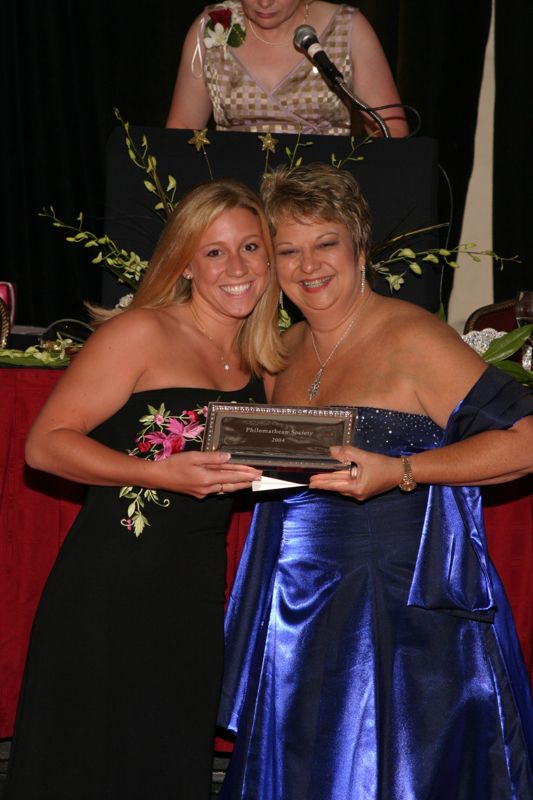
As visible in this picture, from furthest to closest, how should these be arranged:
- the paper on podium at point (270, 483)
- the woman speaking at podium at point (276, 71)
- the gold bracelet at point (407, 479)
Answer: the woman speaking at podium at point (276, 71) → the gold bracelet at point (407, 479) → the paper on podium at point (270, 483)

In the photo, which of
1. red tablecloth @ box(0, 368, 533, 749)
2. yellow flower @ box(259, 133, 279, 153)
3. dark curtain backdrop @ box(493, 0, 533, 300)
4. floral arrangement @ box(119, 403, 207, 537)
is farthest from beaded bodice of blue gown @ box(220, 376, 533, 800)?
dark curtain backdrop @ box(493, 0, 533, 300)

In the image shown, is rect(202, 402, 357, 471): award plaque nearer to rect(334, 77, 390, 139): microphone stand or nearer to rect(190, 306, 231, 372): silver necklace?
rect(190, 306, 231, 372): silver necklace

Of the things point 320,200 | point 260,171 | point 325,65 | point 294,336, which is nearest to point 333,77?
point 325,65

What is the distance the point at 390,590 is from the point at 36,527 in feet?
3.58

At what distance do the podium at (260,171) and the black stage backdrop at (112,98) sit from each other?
2.71 metres

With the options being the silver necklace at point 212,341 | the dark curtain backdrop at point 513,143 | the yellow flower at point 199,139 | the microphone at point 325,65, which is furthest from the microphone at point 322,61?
the dark curtain backdrop at point 513,143

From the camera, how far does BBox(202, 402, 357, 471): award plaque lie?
2195 mm

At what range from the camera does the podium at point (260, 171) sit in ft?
9.96

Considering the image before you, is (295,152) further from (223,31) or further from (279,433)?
(279,433)

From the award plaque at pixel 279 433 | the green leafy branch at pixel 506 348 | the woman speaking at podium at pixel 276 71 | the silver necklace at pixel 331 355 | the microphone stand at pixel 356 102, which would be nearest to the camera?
the award plaque at pixel 279 433

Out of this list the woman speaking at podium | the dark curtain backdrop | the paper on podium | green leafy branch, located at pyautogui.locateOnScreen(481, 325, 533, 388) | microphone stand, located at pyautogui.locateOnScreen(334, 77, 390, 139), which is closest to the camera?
the paper on podium

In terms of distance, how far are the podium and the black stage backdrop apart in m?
2.71

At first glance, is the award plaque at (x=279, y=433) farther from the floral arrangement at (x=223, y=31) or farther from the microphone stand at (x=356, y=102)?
the floral arrangement at (x=223, y=31)

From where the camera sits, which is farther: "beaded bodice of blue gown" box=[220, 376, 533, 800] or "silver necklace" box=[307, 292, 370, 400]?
"silver necklace" box=[307, 292, 370, 400]
